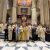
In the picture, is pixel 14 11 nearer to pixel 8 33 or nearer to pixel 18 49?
pixel 8 33

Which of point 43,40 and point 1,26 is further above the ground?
point 1,26

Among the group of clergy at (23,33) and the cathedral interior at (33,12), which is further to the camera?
the cathedral interior at (33,12)

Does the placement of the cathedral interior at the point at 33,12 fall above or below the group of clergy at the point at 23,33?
above

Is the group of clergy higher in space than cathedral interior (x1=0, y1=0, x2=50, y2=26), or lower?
lower

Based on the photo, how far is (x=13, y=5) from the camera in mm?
15445

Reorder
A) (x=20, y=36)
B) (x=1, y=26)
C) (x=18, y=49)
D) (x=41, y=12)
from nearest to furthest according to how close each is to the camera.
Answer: (x=18, y=49) < (x=20, y=36) < (x=1, y=26) < (x=41, y=12)

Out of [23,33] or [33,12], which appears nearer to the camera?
[23,33]

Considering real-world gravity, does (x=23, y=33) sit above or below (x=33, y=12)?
below

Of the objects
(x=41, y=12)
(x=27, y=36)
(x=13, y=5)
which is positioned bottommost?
(x=27, y=36)

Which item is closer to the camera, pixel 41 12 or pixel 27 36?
pixel 27 36

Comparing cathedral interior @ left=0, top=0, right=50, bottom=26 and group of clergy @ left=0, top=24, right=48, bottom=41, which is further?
cathedral interior @ left=0, top=0, right=50, bottom=26

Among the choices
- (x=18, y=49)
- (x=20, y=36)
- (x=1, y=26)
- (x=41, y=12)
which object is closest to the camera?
(x=18, y=49)

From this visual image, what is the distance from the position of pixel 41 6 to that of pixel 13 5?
3.38 metres

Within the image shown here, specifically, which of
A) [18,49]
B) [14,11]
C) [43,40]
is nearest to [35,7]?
[14,11]
